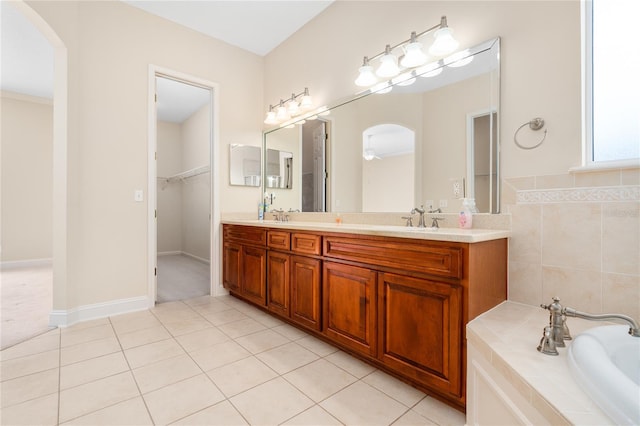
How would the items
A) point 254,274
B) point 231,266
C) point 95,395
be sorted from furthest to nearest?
point 231,266 → point 254,274 → point 95,395

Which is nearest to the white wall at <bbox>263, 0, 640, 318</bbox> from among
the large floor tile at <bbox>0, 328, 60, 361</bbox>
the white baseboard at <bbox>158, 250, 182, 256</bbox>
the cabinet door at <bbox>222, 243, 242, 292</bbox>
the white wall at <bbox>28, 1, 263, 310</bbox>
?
the cabinet door at <bbox>222, 243, 242, 292</bbox>

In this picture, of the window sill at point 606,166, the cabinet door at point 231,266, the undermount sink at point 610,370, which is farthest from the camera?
the cabinet door at point 231,266

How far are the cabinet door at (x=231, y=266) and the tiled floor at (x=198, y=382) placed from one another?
0.70 metres

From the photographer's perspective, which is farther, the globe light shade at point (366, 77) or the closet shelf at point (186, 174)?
the closet shelf at point (186, 174)

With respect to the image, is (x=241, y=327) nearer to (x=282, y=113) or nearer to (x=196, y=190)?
(x=282, y=113)

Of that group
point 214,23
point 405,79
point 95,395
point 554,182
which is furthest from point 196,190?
point 554,182

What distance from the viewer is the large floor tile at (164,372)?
5.21 ft

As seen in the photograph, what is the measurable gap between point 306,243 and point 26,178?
5.63 metres

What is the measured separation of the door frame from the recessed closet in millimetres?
894

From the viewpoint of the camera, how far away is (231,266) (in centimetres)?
311

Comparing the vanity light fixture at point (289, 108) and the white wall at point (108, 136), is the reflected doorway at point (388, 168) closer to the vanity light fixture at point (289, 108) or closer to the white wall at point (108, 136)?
the vanity light fixture at point (289, 108)

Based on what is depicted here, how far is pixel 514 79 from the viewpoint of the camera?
1595mm

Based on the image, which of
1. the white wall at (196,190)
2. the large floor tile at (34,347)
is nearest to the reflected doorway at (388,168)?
the large floor tile at (34,347)

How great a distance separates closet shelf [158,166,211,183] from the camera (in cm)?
519
